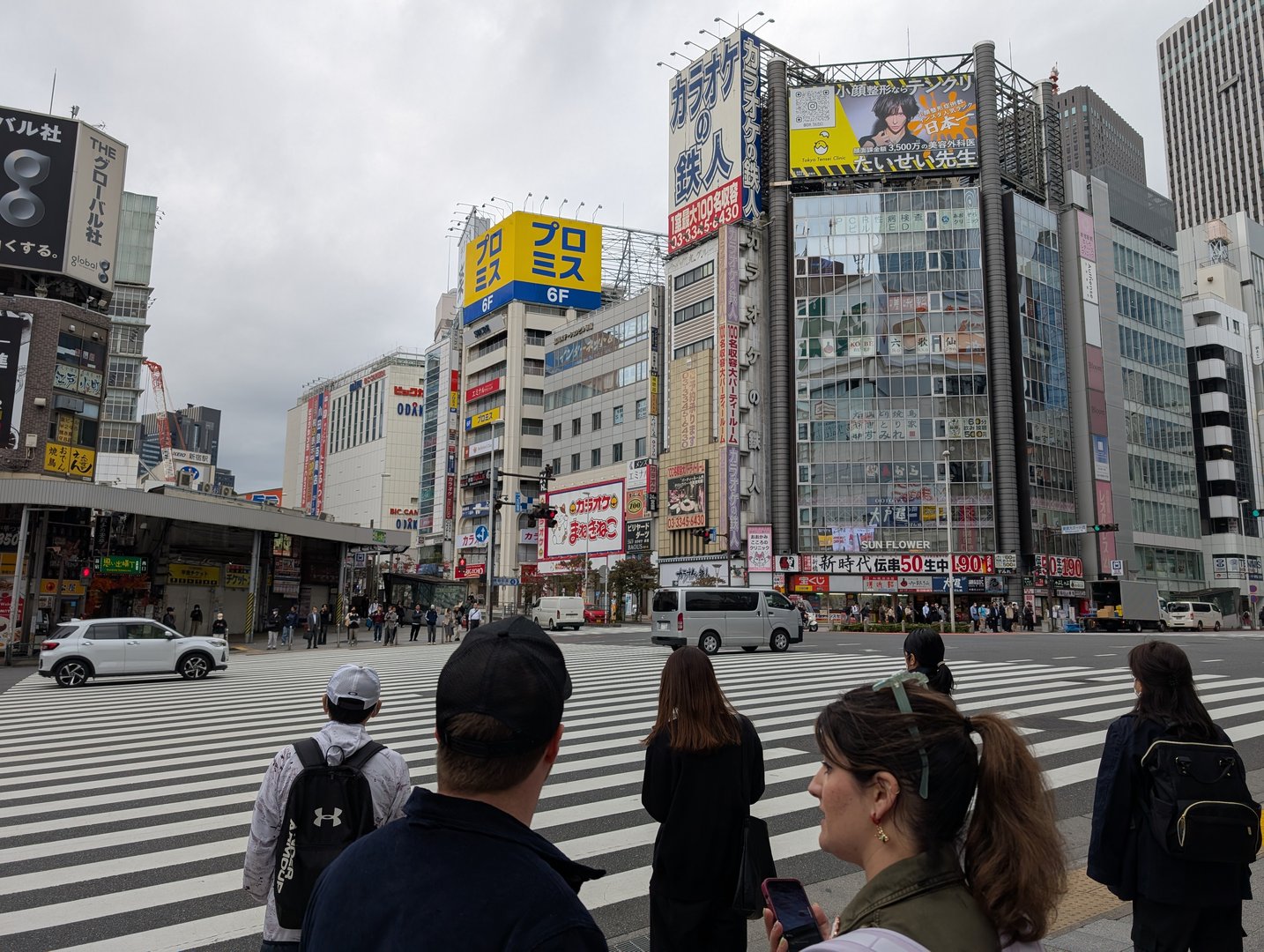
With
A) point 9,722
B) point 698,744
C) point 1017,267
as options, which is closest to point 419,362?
point 1017,267

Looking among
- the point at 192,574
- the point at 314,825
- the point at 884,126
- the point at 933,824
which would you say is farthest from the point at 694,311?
the point at 933,824

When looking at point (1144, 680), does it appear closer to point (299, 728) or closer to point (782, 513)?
point (299, 728)

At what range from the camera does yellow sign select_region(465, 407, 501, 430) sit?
90.4 metres

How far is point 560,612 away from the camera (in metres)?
47.9

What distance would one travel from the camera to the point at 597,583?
→ 66938mm

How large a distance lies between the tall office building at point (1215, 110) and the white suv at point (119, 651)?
14986cm

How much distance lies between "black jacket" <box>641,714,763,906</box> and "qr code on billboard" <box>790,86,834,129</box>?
69.5m

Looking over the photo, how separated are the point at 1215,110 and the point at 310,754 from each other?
555 feet

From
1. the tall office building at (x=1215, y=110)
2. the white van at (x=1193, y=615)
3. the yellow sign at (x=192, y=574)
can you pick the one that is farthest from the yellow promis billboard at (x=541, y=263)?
the tall office building at (x=1215, y=110)

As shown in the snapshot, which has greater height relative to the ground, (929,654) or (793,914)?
(929,654)

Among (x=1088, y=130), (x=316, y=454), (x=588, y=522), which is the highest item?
(x=1088, y=130)

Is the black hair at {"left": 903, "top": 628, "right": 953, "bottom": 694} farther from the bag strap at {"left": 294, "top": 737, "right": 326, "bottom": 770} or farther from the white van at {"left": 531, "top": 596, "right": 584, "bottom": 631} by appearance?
the white van at {"left": 531, "top": 596, "right": 584, "bottom": 631}

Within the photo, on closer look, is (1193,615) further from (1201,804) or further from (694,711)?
(694,711)

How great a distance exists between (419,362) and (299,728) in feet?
472
